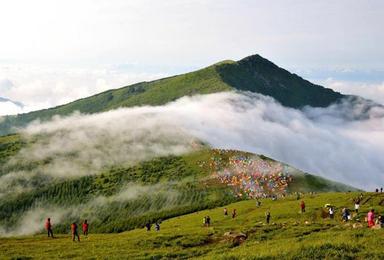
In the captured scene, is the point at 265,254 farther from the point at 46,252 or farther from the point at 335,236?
the point at 46,252

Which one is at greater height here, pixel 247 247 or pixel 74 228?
pixel 74 228

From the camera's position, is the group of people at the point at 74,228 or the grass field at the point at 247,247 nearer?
the grass field at the point at 247,247

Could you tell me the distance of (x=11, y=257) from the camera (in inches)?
2045

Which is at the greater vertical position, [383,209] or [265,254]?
[265,254]

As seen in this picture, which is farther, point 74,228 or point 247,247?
point 74,228

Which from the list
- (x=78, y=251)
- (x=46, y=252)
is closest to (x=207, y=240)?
(x=78, y=251)

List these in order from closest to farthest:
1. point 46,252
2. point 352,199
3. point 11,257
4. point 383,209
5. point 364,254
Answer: point 364,254
point 11,257
point 46,252
point 383,209
point 352,199

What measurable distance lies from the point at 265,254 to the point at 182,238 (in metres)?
18.3

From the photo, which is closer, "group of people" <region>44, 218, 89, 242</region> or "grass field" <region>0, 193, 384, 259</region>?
"grass field" <region>0, 193, 384, 259</region>

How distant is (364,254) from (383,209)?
224 feet

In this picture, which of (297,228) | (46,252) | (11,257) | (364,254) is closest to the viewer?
(364,254)

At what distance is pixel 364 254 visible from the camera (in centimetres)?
4059

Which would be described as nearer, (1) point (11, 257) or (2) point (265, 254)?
(2) point (265, 254)

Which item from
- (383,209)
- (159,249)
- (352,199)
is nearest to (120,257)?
(159,249)
